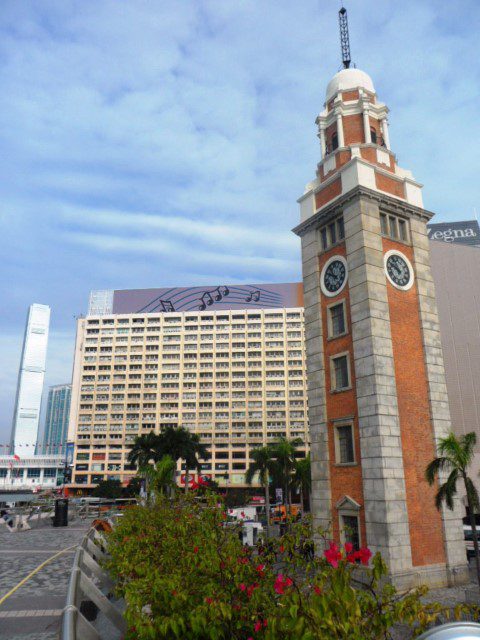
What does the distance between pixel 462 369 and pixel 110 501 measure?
2537 inches

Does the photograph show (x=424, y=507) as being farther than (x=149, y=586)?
Yes

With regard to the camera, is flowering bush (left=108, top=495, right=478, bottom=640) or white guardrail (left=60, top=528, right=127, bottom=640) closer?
flowering bush (left=108, top=495, right=478, bottom=640)

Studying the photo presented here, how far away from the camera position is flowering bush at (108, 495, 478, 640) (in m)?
3.56

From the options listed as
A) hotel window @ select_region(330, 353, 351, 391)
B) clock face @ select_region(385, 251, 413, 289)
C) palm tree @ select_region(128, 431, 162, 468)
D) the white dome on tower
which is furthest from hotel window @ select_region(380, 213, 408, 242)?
palm tree @ select_region(128, 431, 162, 468)

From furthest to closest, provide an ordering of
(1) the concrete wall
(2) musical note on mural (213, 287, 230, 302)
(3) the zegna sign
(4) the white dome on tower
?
(2) musical note on mural (213, 287, 230, 302)
(3) the zegna sign
(1) the concrete wall
(4) the white dome on tower

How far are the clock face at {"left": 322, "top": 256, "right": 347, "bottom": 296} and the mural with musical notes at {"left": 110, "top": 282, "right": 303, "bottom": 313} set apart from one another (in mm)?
92348

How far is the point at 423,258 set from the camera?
2831 cm

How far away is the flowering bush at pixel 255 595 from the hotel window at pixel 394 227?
69.5 feet

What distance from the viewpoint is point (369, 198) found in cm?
2680

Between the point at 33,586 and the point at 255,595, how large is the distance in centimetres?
1364

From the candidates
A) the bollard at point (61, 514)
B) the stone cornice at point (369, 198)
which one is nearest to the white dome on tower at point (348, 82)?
the stone cornice at point (369, 198)

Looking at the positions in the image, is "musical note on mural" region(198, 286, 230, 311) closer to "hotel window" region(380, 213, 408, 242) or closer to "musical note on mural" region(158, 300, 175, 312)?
"musical note on mural" region(158, 300, 175, 312)

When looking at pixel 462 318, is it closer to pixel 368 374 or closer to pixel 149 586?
pixel 368 374

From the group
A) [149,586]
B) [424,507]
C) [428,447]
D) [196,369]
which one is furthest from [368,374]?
[196,369]
